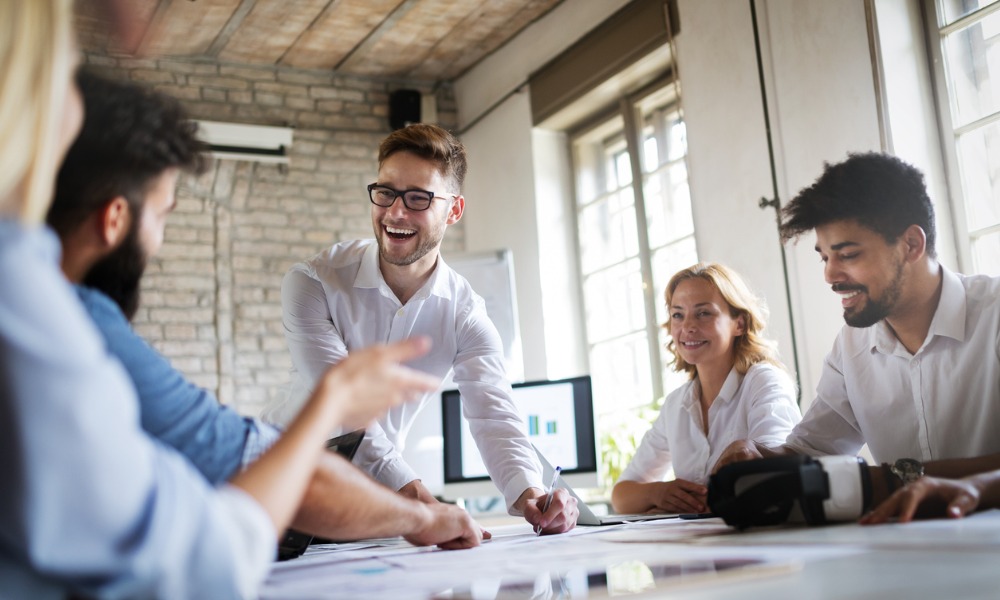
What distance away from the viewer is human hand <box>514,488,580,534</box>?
6.41 ft

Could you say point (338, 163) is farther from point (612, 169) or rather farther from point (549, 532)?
point (549, 532)

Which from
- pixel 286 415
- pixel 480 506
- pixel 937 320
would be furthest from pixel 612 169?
pixel 937 320

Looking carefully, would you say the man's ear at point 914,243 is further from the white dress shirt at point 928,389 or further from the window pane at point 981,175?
the window pane at point 981,175

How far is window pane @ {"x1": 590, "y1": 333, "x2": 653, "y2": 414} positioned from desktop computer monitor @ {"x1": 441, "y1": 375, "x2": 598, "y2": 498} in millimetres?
1563

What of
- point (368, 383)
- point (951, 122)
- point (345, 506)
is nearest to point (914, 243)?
point (345, 506)

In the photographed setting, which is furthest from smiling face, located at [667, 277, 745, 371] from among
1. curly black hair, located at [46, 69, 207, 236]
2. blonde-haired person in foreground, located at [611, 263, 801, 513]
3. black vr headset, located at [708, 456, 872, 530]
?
curly black hair, located at [46, 69, 207, 236]

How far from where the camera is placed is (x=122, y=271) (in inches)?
41.7

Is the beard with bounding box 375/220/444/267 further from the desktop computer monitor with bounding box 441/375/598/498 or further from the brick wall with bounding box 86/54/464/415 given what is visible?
the brick wall with bounding box 86/54/464/415

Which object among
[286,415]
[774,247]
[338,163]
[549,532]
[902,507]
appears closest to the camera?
[902,507]

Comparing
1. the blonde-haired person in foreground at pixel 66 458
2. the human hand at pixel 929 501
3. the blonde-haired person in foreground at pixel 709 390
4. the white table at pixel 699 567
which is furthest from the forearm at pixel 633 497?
the blonde-haired person in foreground at pixel 66 458

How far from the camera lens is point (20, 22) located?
78 centimetres

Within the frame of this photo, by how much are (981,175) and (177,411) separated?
349 cm

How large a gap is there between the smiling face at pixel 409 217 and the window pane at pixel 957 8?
7.95 ft

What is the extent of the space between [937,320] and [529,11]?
14.2ft
